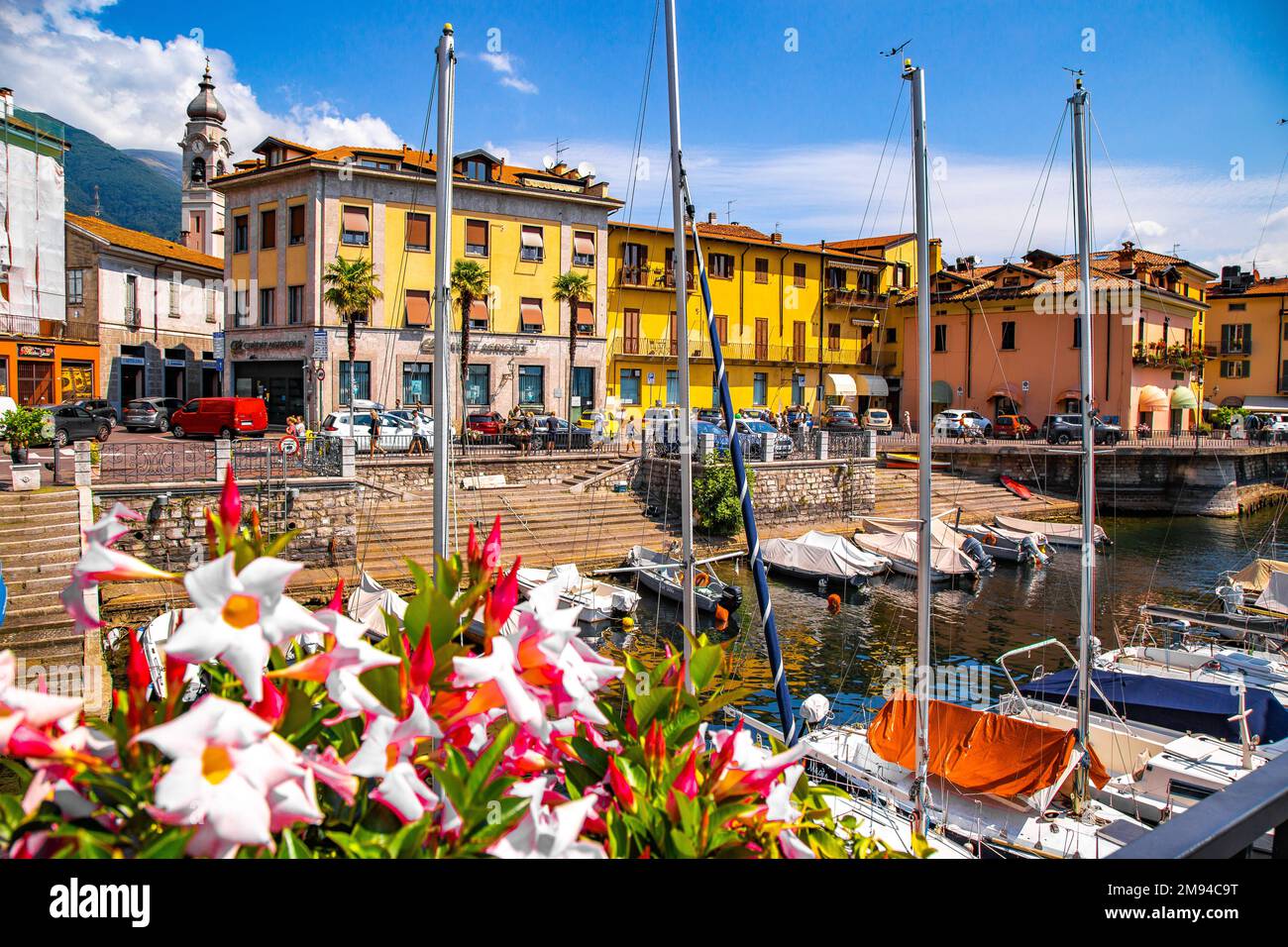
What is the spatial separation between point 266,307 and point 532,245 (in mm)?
11562

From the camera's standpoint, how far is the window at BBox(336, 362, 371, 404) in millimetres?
36028

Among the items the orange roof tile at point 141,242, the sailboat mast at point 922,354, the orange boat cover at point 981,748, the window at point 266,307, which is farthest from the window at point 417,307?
the orange boat cover at point 981,748

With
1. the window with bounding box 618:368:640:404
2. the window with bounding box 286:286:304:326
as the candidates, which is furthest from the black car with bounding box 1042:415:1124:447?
the window with bounding box 286:286:304:326

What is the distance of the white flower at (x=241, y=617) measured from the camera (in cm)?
120

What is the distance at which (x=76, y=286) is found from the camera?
34.9m

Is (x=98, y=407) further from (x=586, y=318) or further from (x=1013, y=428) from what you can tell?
(x=1013, y=428)

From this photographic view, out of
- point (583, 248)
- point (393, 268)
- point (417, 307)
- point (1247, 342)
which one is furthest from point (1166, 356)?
point (393, 268)

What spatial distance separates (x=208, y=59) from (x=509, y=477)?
27.0m

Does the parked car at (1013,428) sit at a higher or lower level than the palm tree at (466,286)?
lower

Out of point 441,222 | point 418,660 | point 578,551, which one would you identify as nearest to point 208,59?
point 418,660

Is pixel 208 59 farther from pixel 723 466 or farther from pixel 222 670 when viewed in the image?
pixel 723 466

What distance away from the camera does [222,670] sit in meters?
Result: 1.57

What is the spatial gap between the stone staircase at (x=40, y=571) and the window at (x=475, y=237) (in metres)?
23.0

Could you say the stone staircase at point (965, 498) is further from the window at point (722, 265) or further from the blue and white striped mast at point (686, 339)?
the blue and white striped mast at point (686, 339)
